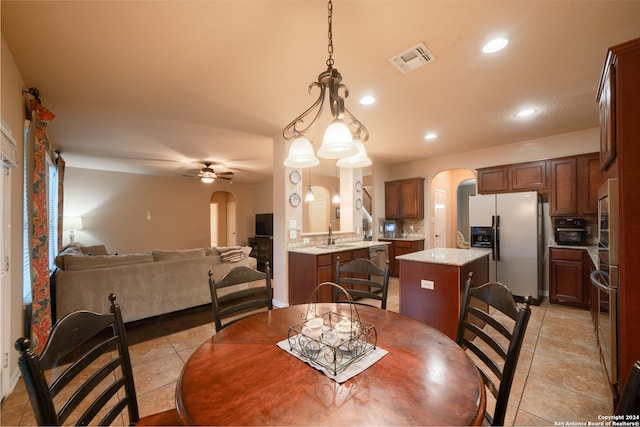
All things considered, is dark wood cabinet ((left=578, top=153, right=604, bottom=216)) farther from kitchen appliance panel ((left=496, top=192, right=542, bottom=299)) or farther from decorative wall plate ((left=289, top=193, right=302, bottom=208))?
decorative wall plate ((left=289, top=193, right=302, bottom=208))

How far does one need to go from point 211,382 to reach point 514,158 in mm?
5409

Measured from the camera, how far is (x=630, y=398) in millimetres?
616

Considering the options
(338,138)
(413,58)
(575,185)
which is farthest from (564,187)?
(338,138)

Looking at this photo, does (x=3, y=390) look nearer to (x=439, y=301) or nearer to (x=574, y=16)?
(x=439, y=301)

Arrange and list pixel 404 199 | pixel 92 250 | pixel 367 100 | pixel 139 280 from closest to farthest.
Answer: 1. pixel 367 100
2. pixel 139 280
3. pixel 92 250
4. pixel 404 199

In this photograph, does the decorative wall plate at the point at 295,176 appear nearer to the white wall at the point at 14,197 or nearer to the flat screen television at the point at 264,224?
the white wall at the point at 14,197

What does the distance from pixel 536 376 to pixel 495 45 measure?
264 centimetres

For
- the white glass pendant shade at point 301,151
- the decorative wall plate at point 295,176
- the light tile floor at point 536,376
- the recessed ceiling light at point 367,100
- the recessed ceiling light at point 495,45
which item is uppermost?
the recessed ceiling light at point 495,45

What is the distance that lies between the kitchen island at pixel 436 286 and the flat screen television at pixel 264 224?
201 inches

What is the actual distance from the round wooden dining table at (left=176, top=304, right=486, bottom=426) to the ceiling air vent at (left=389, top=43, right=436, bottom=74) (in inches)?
78.0

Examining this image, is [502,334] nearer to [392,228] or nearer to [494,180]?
[494,180]

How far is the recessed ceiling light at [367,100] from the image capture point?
2.81 metres

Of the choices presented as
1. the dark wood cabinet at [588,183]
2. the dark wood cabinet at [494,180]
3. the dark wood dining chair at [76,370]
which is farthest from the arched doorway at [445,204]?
the dark wood dining chair at [76,370]

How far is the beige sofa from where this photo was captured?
2.88 m
